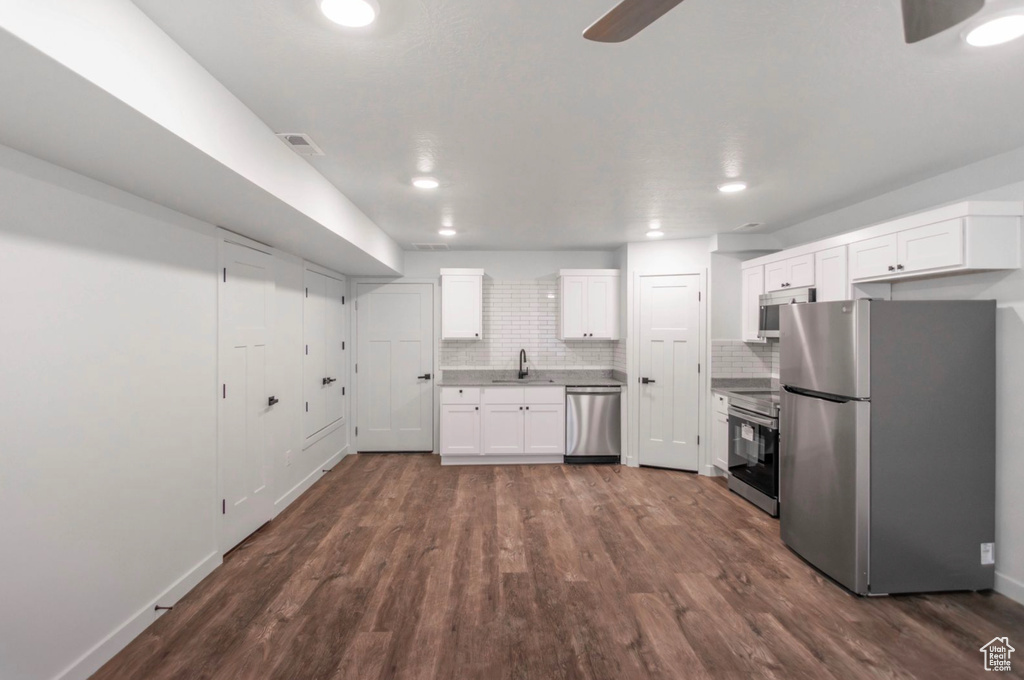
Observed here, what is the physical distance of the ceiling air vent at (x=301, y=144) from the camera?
7.35 feet

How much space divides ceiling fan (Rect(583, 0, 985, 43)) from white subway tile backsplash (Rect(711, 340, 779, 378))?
4005 mm

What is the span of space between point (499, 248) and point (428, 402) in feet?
7.10

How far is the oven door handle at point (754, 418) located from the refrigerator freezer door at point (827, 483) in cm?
44

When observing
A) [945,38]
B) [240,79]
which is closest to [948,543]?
[945,38]

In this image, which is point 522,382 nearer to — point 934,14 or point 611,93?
point 611,93

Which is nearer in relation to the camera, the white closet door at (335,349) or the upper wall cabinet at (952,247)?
the upper wall cabinet at (952,247)

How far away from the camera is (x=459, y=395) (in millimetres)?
5195

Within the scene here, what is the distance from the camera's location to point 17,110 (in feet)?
4.46

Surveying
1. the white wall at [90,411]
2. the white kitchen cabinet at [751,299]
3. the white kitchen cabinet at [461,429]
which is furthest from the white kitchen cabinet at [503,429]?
the white wall at [90,411]

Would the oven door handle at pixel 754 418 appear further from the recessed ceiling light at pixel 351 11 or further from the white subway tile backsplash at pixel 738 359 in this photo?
the recessed ceiling light at pixel 351 11

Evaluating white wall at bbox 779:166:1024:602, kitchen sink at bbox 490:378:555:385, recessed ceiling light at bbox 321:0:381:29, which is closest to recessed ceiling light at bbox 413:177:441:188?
recessed ceiling light at bbox 321:0:381:29

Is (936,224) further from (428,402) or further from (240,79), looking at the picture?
(428,402)

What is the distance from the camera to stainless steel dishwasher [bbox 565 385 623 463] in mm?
5172

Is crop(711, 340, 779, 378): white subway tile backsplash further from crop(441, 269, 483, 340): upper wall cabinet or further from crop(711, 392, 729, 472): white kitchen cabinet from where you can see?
crop(441, 269, 483, 340): upper wall cabinet
